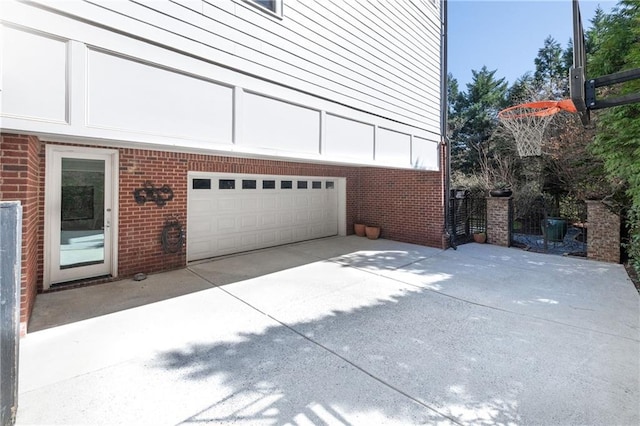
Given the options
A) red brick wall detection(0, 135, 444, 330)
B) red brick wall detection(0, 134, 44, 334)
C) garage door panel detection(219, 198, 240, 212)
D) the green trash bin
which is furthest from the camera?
the green trash bin

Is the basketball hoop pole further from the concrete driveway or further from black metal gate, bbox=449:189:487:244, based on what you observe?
black metal gate, bbox=449:189:487:244

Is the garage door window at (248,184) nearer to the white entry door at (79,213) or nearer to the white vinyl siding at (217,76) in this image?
the white entry door at (79,213)

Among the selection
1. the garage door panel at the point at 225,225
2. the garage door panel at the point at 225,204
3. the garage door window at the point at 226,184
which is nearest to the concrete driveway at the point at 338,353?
the garage door panel at the point at 225,225

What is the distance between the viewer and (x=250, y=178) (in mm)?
7922

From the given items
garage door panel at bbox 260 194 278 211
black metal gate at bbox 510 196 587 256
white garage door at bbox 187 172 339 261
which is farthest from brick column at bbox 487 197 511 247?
garage door panel at bbox 260 194 278 211

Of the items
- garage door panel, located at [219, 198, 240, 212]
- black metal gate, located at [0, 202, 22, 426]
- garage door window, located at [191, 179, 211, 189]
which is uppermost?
garage door window, located at [191, 179, 211, 189]

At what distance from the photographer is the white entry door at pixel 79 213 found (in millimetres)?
4809

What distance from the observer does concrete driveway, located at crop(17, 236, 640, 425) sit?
90.7 inches

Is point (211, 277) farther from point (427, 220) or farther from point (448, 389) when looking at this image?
point (427, 220)

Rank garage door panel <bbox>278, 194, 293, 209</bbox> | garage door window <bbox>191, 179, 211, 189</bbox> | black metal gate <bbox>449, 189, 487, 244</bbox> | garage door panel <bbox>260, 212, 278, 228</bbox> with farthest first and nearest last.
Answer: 1. black metal gate <bbox>449, 189, 487, 244</bbox>
2. garage door panel <bbox>278, 194, 293, 209</bbox>
3. garage door panel <bbox>260, 212, 278, 228</bbox>
4. garage door window <bbox>191, 179, 211, 189</bbox>

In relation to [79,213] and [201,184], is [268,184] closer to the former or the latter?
[201,184]

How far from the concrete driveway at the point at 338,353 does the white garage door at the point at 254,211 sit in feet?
5.41

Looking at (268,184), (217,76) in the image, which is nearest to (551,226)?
(268,184)

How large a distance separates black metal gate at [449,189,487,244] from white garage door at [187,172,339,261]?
378 cm
